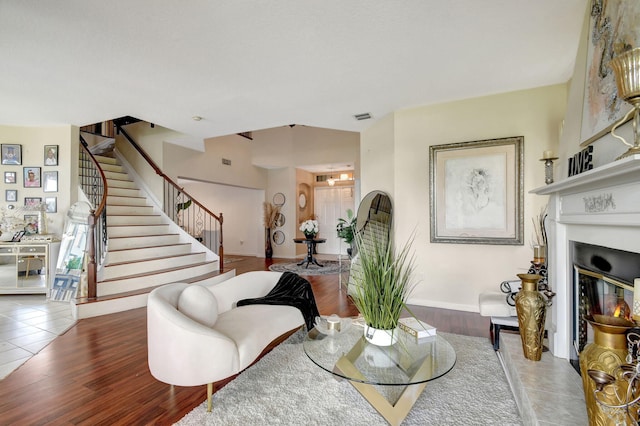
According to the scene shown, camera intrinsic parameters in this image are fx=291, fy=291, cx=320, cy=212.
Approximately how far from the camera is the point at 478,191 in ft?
11.9

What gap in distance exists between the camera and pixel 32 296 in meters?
4.45

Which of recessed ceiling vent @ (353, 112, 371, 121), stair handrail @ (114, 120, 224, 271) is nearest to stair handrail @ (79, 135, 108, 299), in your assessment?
stair handrail @ (114, 120, 224, 271)

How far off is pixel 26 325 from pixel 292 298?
3.10 metres

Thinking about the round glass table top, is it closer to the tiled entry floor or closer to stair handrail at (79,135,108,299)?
the tiled entry floor

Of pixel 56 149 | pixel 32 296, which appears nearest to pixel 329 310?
Result: pixel 32 296

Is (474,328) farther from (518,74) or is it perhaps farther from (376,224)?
(518,74)

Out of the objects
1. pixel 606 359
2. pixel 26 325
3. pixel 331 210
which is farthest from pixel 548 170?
pixel 331 210

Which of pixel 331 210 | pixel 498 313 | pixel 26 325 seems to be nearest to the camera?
pixel 498 313

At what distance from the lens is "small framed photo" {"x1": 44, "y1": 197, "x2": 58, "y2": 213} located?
4.82 m

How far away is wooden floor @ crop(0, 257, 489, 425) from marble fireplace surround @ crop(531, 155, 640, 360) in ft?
3.59

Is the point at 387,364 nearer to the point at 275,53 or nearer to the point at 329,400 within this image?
the point at 329,400

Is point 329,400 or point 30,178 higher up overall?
point 30,178

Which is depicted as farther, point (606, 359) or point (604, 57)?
point (604, 57)

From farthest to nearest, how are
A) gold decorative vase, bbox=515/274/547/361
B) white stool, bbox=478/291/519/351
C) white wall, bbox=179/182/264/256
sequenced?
1. white wall, bbox=179/182/264/256
2. white stool, bbox=478/291/519/351
3. gold decorative vase, bbox=515/274/547/361
